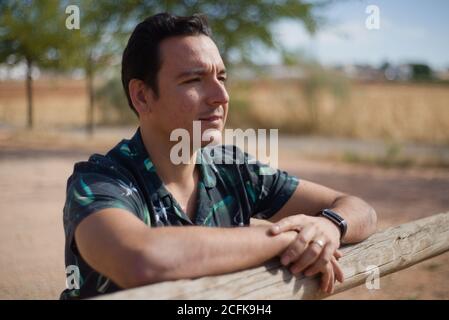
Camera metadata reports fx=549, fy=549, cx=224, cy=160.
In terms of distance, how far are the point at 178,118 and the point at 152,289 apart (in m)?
0.83

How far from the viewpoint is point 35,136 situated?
1562 centimetres

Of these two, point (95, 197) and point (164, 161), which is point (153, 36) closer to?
point (164, 161)

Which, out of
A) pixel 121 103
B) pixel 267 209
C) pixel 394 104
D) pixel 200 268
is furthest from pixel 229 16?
pixel 200 268

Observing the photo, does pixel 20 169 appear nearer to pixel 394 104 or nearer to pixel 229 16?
pixel 229 16

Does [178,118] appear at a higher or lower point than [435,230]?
higher

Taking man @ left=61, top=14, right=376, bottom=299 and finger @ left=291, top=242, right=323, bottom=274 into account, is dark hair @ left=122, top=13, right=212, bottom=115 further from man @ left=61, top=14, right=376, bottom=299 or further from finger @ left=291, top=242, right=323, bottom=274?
finger @ left=291, top=242, right=323, bottom=274

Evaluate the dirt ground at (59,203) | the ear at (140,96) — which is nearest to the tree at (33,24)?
the dirt ground at (59,203)

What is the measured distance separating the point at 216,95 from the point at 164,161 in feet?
1.07

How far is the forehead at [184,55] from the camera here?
2.10 metres

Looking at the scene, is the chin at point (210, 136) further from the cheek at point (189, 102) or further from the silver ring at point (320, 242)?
the silver ring at point (320, 242)

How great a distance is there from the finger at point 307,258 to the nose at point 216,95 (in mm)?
668

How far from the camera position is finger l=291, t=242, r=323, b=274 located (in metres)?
1.75

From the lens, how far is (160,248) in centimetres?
153

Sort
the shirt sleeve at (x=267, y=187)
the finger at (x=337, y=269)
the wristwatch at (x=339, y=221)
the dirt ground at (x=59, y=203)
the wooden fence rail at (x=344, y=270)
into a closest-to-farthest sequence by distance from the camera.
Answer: the wooden fence rail at (x=344, y=270), the finger at (x=337, y=269), the wristwatch at (x=339, y=221), the shirt sleeve at (x=267, y=187), the dirt ground at (x=59, y=203)
